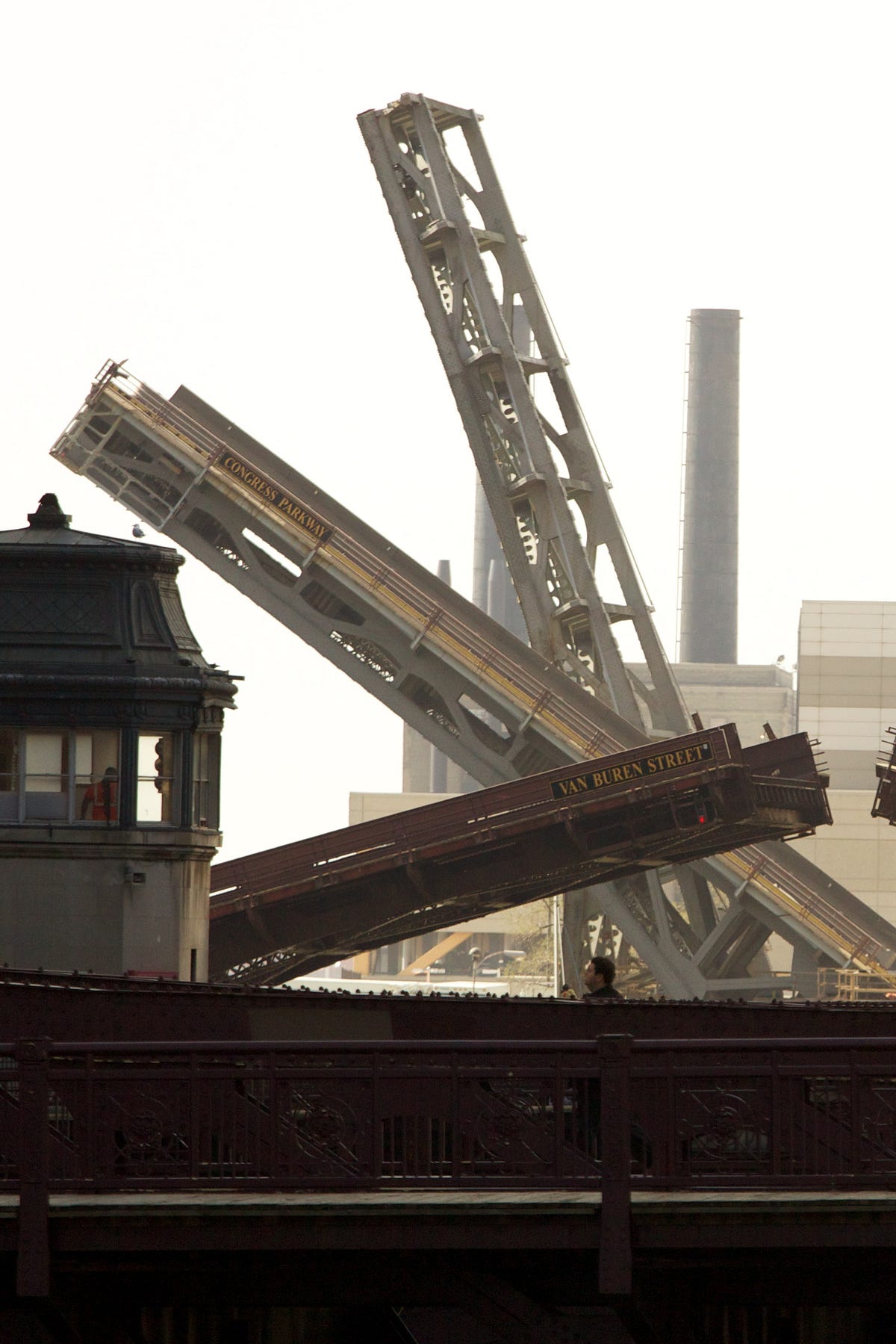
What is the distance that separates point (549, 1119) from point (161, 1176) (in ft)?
6.97

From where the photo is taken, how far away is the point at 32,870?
27125 mm

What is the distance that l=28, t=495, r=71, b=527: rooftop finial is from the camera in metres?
28.2

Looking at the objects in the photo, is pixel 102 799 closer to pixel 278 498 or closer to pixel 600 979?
pixel 278 498

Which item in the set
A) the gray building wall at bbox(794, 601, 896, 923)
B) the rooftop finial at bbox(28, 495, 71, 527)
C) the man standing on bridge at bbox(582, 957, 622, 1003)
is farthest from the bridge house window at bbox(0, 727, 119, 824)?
the gray building wall at bbox(794, 601, 896, 923)

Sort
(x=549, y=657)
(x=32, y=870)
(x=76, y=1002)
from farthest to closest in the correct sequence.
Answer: (x=549, y=657) < (x=32, y=870) < (x=76, y=1002)

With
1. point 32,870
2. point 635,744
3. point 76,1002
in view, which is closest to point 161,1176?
point 76,1002

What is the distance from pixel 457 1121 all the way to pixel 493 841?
23182 mm

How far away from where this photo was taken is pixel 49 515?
1113 inches

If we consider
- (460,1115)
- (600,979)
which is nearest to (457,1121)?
(460,1115)

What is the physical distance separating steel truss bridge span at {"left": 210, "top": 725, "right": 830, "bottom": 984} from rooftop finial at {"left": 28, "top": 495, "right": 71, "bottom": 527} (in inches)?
316

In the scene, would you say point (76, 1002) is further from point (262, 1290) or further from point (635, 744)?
point (635, 744)

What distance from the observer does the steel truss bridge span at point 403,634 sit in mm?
38906

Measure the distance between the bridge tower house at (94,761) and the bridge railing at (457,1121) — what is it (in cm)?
1492

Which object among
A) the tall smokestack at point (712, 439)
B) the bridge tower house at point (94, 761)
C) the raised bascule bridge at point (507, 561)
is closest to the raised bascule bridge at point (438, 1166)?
the bridge tower house at point (94, 761)
